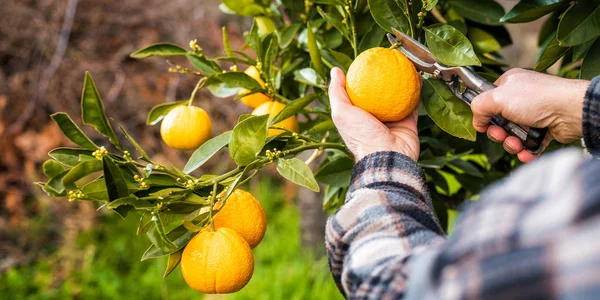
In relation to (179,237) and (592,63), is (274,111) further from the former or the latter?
(592,63)

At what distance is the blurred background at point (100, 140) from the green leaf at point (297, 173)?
1297 millimetres

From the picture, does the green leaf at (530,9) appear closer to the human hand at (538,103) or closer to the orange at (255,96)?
the human hand at (538,103)

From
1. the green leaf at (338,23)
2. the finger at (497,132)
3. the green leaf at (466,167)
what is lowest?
the green leaf at (466,167)

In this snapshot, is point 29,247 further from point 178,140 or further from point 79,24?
point 178,140

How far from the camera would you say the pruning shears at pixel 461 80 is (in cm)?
84

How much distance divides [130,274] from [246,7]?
169 cm

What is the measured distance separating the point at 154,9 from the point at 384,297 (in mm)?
2910

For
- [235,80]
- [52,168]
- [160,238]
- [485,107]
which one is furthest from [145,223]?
[485,107]

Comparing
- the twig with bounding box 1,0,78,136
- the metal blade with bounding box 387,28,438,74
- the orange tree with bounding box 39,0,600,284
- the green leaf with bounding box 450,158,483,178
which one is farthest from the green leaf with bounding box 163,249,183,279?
the twig with bounding box 1,0,78,136

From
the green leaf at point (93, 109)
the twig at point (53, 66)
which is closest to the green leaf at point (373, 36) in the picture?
the green leaf at point (93, 109)

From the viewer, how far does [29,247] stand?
8.52 feet

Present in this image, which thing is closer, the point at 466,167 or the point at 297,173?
the point at 297,173

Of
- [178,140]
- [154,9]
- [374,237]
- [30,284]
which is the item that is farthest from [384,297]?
[154,9]

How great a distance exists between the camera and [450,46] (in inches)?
32.8
